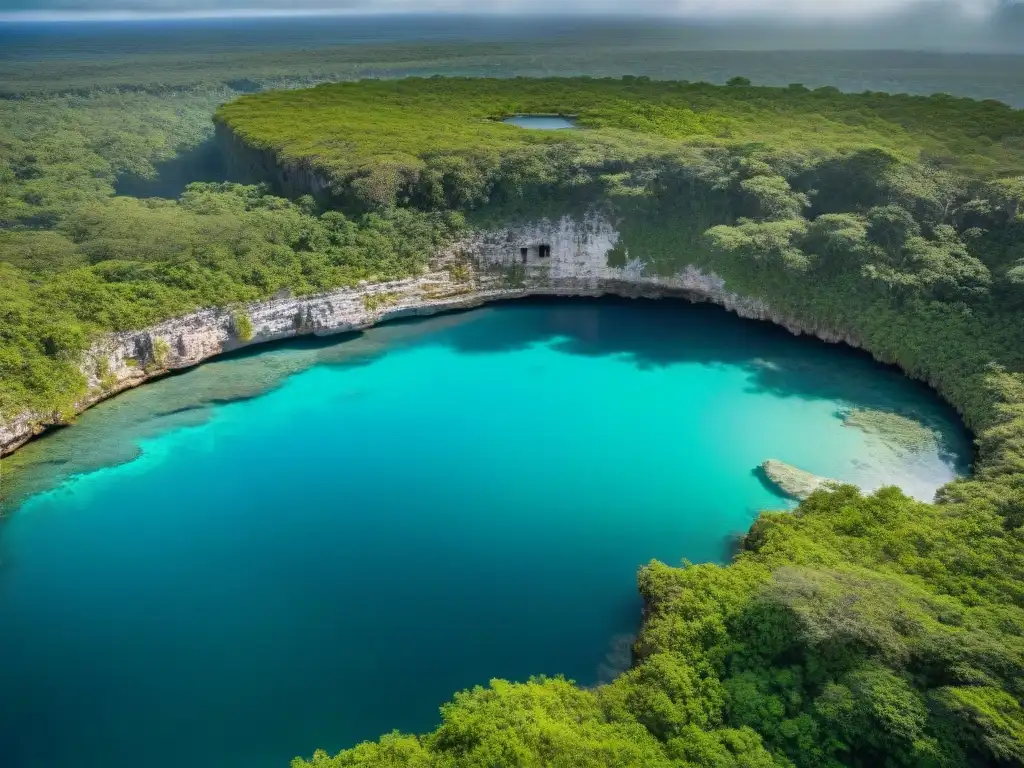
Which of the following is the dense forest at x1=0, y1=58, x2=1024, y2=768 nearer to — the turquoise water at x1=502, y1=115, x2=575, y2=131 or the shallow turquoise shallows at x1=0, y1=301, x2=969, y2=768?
the turquoise water at x1=502, y1=115, x2=575, y2=131

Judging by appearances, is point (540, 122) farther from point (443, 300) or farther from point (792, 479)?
point (792, 479)

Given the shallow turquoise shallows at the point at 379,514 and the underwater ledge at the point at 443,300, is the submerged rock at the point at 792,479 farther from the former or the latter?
the underwater ledge at the point at 443,300

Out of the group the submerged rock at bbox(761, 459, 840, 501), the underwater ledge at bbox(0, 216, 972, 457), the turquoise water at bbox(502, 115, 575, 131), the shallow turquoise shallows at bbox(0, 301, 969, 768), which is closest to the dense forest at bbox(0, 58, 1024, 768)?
the underwater ledge at bbox(0, 216, 972, 457)

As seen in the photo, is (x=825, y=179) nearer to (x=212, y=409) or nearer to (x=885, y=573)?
(x=885, y=573)

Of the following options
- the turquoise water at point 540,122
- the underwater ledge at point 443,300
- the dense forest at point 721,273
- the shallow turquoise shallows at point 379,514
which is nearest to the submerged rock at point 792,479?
the shallow turquoise shallows at point 379,514

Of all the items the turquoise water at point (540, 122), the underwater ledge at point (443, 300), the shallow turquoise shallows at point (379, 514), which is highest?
the turquoise water at point (540, 122)
